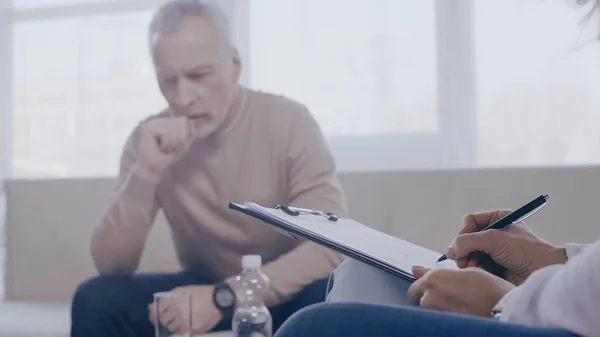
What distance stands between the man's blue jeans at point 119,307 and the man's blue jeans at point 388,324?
1.19 m

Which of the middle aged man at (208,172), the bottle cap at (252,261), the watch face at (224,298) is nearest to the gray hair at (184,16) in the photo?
the middle aged man at (208,172)

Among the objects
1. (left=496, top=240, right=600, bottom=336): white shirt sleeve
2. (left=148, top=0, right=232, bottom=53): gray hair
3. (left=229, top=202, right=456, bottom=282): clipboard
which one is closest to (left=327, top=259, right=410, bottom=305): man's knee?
(left=229, top=202, right=456, bottom=282): clipboard

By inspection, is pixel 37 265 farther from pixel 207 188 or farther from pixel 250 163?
pixel 250 163

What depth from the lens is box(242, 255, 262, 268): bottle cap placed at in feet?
6.11

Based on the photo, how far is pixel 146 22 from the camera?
2744 mm

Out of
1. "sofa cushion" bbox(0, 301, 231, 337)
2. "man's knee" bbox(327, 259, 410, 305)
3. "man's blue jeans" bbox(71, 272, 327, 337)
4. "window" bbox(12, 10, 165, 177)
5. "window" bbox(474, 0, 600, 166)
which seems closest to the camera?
"man's knee" bbox(327, 259, 410, 305)

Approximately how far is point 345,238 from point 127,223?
126 centimetres

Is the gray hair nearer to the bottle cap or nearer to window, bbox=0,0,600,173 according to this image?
window, bbox=0,0,600,173

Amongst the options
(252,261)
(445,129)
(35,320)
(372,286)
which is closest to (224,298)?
(252,261)

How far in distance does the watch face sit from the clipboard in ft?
2.32

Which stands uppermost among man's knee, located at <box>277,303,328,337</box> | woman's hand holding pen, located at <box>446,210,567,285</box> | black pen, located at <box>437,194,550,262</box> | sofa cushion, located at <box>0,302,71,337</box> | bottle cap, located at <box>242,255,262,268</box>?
black pen, located at <box>437,194,550,262</box>

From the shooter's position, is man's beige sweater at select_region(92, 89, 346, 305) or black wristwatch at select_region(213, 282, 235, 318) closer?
black wristwatch at select_region(213, 282, 235, 318)

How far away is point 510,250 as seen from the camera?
91 centimetres

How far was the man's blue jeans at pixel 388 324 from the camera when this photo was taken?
0.50 m
